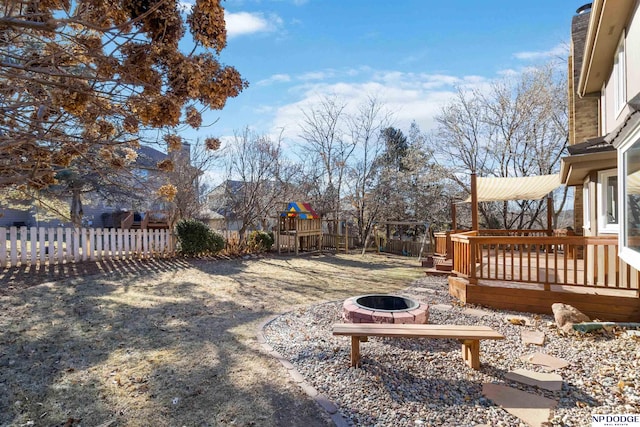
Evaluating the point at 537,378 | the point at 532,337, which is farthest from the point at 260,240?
the point at 537,378

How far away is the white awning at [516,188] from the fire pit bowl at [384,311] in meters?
7.14

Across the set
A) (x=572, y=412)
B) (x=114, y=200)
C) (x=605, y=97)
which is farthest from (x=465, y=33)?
(x=114, y=200)

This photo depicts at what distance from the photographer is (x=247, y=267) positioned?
38.4 feet

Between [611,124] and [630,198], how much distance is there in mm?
4718

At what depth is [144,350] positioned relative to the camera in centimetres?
436

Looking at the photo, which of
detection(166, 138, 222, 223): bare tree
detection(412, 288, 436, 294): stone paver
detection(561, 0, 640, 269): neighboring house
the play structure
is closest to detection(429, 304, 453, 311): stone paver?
detection(412, 288, 436, 294): stone paver

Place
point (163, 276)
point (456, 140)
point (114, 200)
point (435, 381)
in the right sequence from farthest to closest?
1. point (456, 140)
2. point (114, 200)
3. point (163, 276)
4. point (435, 381)

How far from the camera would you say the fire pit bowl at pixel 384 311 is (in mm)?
4715

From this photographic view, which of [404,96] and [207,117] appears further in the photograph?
[404,96]

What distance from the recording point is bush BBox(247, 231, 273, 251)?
1516 centimetres

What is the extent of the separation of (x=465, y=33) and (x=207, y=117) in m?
11.9

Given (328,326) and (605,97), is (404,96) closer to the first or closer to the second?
(605,97)

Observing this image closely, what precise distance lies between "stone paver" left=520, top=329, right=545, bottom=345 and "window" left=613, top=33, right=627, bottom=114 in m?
4.51

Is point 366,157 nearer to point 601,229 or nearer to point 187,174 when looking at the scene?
point 187,174
